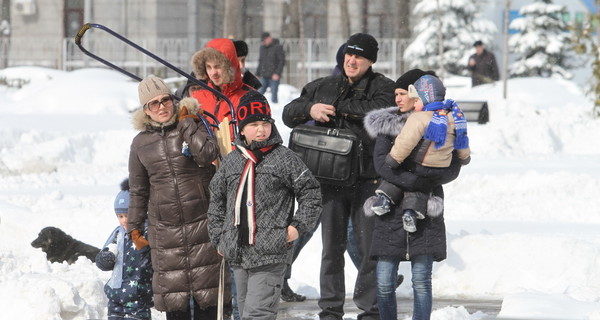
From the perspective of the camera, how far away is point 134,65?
3045 cm

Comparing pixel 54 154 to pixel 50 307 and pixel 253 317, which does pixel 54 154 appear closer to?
pixel 50 307

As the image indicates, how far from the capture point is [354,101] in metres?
6.56

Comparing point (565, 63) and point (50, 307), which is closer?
point (50, 307)

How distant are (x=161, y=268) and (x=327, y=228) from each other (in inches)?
47.6

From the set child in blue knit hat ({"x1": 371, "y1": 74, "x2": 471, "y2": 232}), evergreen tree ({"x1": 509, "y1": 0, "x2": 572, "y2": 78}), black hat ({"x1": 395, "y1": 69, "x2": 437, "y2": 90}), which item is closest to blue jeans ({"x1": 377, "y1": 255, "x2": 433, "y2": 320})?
child in blue knit hat ({"x1": 371, "y1": 74, "x2": 471, "y2": 232})

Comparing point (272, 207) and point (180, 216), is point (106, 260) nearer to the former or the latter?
point (180, 216)

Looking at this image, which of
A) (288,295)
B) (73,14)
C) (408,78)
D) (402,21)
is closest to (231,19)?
(402,21)

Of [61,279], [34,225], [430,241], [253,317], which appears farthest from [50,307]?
[34,225]

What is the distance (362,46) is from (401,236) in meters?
1.17

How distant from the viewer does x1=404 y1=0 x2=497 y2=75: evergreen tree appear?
106 ft

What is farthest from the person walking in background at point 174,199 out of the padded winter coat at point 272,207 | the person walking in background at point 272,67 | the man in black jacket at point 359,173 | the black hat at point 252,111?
the person walking in background at point 272,67

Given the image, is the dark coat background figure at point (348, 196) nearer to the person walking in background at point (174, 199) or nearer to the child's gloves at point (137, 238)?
the person walking in background at point (174, 199)

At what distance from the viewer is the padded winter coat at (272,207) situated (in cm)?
538

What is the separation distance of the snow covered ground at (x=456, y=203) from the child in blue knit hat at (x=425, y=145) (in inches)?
26.9
